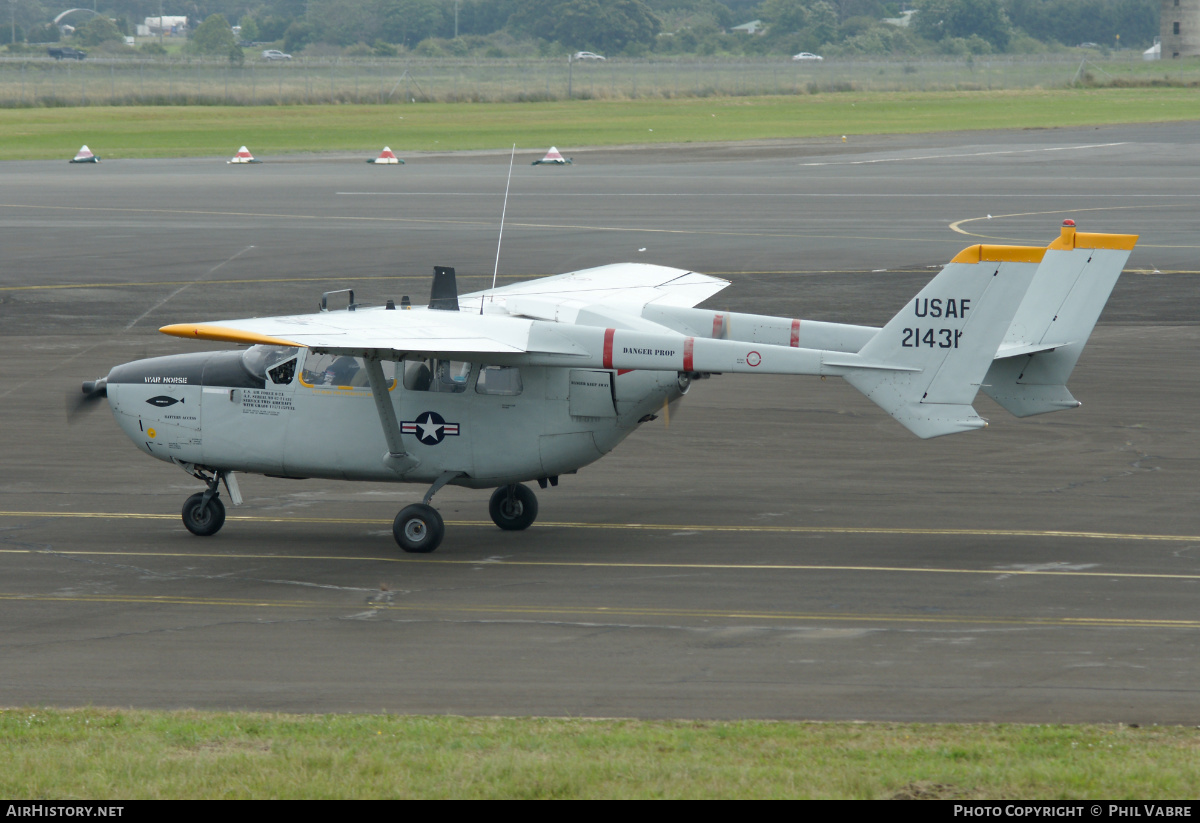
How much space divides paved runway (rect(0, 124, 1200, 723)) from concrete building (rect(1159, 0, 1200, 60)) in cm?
13197

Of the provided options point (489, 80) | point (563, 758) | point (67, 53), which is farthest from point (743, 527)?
point (67, 53)

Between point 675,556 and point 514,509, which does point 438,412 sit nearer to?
point 514,509

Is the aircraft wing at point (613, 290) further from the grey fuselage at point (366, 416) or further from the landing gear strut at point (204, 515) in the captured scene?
the landing gear strut at point (204, 515)

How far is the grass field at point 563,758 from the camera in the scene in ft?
26.8

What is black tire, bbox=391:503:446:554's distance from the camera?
15.4 metres

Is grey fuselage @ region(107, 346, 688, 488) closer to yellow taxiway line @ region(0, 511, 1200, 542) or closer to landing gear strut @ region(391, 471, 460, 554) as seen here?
landing gear strut @ region(391, 471, 460, 554)

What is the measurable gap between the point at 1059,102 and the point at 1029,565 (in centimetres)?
8873

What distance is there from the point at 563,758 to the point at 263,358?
858 cm

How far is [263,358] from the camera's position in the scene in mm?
16094

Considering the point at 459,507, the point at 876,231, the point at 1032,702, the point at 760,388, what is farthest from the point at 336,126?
the point at 1032,702

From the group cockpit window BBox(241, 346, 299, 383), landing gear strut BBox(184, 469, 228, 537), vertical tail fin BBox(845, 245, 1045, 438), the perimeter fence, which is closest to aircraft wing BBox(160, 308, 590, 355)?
cockpit window BBox(241, 346, 299, 383)

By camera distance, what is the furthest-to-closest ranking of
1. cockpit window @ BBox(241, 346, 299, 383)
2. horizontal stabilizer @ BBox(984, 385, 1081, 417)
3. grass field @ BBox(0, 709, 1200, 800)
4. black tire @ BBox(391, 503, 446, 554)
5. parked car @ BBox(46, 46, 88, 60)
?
parked car @ BBox(46, 46, 88, 60)
cockpit window @ BBox(241, 346, 299, 383)
black tire @ BBox(391, 503, 446, 554)
horizontal stabilizer @ BBox(984, 385, 1081, 417)
grass field @ BBox(0, 709, 1200, 800)

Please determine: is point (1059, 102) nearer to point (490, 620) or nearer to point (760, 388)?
point (760, 388)

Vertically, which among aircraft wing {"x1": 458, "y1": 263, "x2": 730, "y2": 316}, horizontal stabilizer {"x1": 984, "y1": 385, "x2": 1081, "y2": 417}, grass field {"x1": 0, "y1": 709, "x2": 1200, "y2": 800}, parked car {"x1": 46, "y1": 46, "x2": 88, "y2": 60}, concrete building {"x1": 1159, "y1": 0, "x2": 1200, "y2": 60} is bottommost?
grass field {"x1": 0, "y1": 709, "x2": 1200, "y2": 800}
